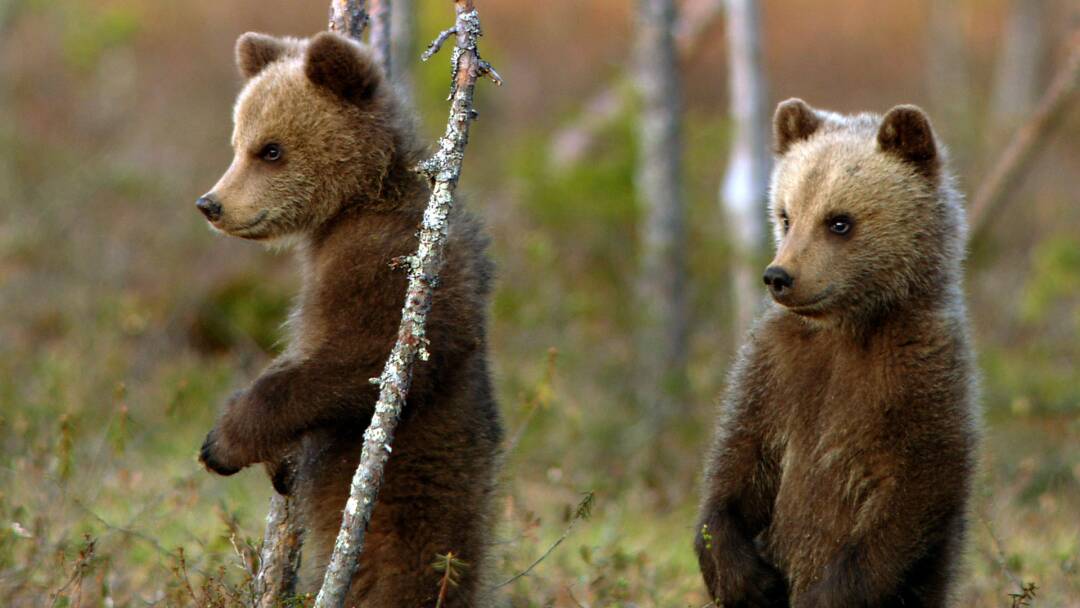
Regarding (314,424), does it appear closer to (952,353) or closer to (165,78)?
(952,353)

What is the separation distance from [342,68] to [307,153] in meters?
0.35

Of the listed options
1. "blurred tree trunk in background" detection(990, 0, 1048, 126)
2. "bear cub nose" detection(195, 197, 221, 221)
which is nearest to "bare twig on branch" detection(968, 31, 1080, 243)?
"bear cub nose" detection(195, 197, 221, 221)

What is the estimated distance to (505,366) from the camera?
432 inches

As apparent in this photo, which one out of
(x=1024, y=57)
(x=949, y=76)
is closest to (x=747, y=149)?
(x=949, y=76)

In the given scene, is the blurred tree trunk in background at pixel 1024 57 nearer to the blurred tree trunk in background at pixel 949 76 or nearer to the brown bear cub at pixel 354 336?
the blurred tree trunk in background at pixel 949 76

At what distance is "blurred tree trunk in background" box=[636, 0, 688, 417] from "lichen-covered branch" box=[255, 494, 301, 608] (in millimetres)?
5784

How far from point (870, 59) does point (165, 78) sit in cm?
1322

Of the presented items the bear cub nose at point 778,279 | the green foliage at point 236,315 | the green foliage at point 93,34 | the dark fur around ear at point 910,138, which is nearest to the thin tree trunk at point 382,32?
the bear cub nose at point 778,279

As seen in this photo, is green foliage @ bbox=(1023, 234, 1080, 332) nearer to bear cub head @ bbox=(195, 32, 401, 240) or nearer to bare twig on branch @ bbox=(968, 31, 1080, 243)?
bare twig on branch @ bbox=(968, 31, 1080, 243)

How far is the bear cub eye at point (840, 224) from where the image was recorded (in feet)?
16.5

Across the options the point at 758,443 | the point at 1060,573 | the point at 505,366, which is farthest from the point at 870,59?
the point at 758,443

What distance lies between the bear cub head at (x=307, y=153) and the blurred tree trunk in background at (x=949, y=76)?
47.7 ft

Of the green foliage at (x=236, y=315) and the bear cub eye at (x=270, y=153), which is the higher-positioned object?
the bear cub eye at (x=270, y=153)

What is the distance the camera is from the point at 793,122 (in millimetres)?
5383
